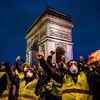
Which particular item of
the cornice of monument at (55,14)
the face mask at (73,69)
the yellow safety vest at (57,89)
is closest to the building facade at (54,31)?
the cornice of monument at (55,14)

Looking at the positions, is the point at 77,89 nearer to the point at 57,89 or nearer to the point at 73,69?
the point at 73,69

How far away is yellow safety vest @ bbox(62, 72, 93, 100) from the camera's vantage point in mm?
3996

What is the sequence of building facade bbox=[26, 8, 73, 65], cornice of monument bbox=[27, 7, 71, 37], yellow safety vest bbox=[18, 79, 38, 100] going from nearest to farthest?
yellow safety vest bbox=[18, 79, 38, 100], building facade bbox=[26, 8, 73, 65], cornice of monument bbox=[27, 7, 71, 37]

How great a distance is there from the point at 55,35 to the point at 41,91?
17.1 metres

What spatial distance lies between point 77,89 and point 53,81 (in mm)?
1171

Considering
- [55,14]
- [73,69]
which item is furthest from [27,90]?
[55,14]

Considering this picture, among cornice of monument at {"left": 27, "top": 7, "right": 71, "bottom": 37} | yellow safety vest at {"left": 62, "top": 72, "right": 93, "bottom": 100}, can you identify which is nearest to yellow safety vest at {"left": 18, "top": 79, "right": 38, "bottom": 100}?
yellow safety vest at {"left": 62, "top": 72, "right": 93, "bottom": 100}

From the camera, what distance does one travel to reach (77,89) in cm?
400

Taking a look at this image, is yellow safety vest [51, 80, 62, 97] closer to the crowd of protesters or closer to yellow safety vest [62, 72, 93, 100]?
the crowd of protesters

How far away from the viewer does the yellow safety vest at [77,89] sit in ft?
13.1

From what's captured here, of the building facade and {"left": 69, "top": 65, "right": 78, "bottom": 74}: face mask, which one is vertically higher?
the building facade

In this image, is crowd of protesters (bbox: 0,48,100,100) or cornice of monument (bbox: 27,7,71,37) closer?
crowd of protesters (bbox: 0,48,100,100)

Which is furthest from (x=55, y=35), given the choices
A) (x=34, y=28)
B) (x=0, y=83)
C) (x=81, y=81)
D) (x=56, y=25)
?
(x=81, y=81)

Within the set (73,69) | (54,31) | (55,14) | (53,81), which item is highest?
(55,14)
